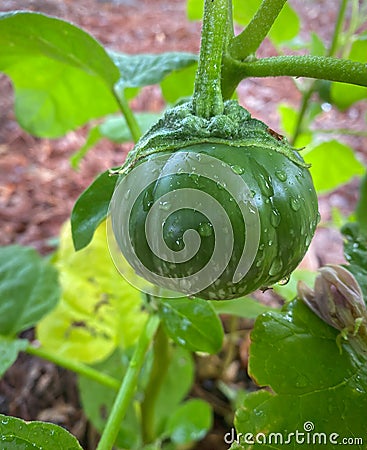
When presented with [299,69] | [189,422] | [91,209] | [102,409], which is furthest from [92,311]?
[299,69]

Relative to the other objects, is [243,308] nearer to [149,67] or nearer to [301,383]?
[301,383]

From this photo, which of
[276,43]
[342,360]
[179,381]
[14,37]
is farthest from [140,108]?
[342,360]

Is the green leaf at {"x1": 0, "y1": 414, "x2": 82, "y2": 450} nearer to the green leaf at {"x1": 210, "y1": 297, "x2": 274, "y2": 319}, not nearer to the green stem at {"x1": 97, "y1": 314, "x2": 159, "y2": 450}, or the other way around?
the green stem at {"x1": 97, "y1": 314, "x2": 159, "y2": 450}

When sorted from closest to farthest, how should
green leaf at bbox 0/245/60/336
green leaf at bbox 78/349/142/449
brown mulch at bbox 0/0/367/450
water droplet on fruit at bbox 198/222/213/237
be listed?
water droplet on fruit at bbox 198/222/213/237
green leaf at bbox 0/245/60/336
green leaf at bbox 78/349/142/449
brown mulch at bbox 0/0/367/450

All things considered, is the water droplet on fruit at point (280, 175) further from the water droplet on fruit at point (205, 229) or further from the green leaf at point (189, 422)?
the green leaf at point (189, 422)

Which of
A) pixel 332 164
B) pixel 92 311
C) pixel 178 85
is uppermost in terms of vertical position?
pixel 178 85

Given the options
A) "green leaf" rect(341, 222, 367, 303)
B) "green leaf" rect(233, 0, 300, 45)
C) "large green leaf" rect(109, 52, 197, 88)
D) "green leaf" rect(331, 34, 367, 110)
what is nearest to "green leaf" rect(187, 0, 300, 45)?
"green leaf" rect(233, 0, 300, 45)
